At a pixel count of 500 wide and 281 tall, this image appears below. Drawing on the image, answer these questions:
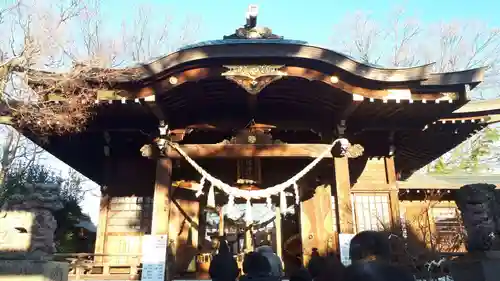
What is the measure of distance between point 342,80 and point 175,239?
5.87 m

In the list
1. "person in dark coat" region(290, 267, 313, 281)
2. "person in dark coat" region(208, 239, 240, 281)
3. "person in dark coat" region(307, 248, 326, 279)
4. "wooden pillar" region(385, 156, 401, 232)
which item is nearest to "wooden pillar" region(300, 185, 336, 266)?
"wooden pillar" region(385, 156, 401, 232)

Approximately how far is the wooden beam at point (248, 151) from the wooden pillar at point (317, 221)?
2415mm

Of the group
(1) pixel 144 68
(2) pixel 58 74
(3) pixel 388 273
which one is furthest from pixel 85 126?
(3) pixel 388 273

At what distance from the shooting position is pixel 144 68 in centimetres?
790

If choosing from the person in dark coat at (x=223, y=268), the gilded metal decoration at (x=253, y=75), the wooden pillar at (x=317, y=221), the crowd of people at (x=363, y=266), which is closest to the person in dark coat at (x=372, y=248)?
the crowd of people at (x=363, y=266)

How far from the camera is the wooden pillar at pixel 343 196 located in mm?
8219

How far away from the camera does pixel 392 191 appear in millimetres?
10633

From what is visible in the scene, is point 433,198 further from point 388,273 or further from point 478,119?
point 388,273

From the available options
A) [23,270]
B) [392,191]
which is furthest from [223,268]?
[392,191]

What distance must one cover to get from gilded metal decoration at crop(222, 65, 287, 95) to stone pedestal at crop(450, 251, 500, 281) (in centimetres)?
465

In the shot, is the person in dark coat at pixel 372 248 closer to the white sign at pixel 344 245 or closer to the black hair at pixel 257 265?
the black hair at pixel 257 265

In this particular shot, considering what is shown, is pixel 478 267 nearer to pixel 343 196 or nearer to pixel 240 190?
pixel 343 196

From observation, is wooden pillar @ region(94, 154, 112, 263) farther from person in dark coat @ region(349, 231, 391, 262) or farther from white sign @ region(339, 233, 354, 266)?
person in dark coat @ region(349, 231, 391, 262)

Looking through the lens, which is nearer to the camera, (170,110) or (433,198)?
(170,110)
